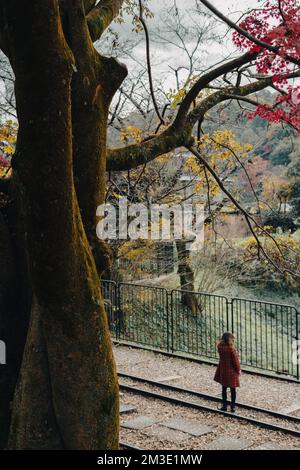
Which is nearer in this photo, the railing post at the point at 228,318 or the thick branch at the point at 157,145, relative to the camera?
the thick branch at the point at 157,145

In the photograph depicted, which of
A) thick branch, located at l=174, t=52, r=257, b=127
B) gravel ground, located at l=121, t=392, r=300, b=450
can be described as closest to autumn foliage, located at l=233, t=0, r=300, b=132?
thick branch, located at l=174, t=52, r=257, b=127

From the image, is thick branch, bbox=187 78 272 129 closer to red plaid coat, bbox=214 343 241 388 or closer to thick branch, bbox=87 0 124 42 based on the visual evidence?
thick branch, bbox=87 0 124 42

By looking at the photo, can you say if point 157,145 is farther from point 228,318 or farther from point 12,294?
point 228,318

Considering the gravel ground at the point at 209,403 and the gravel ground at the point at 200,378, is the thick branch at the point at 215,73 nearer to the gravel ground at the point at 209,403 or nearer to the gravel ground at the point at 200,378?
the gravel ground at the point at 209,403

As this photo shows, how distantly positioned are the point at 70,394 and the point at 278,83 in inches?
212

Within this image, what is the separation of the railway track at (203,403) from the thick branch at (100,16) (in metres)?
6.73

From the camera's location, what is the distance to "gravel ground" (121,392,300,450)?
891 cm

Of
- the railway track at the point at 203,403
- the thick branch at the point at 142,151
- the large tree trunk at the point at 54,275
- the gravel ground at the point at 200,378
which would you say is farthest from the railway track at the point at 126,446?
the thick branch at the point at 142,151

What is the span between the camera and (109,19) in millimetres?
8352

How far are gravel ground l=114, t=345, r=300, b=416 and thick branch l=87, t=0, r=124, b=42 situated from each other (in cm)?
736

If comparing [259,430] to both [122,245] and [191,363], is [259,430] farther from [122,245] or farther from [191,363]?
[122,245]

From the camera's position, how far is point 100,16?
815 centimetres

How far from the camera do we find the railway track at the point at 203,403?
9.88 meters

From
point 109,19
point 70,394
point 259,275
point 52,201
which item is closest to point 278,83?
point 109,19
